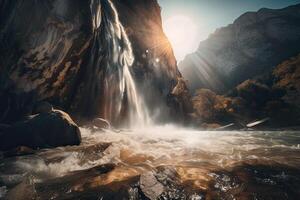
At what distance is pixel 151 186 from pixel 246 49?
83985 mm

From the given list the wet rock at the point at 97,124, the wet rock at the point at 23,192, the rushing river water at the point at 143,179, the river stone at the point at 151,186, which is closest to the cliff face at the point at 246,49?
the wet rock at the point at 97,124

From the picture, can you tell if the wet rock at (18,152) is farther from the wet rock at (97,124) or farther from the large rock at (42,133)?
the wet rock at (97,124)

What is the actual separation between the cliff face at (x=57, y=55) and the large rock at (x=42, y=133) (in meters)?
2.54

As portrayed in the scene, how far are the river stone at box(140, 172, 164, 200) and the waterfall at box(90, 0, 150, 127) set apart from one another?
36.3 ft

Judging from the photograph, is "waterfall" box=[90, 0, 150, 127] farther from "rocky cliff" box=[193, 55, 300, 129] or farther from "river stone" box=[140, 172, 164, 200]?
"rocky cliff" box=[193, 55, 300, 129]

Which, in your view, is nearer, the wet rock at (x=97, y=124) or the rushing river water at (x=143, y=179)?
the rushing river water at (x=143, y=179)

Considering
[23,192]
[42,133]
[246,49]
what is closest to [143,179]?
[23,192]

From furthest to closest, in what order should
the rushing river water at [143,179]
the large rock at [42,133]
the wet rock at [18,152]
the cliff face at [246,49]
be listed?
the cliff face at [246,49], the large rock at [42,133], the wet rock at [18,152], the rushing river water at [143,179]

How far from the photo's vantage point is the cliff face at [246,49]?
238 ft

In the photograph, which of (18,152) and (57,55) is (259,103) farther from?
(18,152)

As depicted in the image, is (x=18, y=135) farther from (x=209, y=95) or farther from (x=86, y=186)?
(x=209, y=95)

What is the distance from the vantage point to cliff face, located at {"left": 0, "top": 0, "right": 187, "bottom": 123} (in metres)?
9.70

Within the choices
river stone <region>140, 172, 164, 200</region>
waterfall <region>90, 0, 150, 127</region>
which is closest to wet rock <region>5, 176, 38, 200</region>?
river stone <region>140, 172, 164, 200</region>

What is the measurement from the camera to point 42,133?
7598mm
